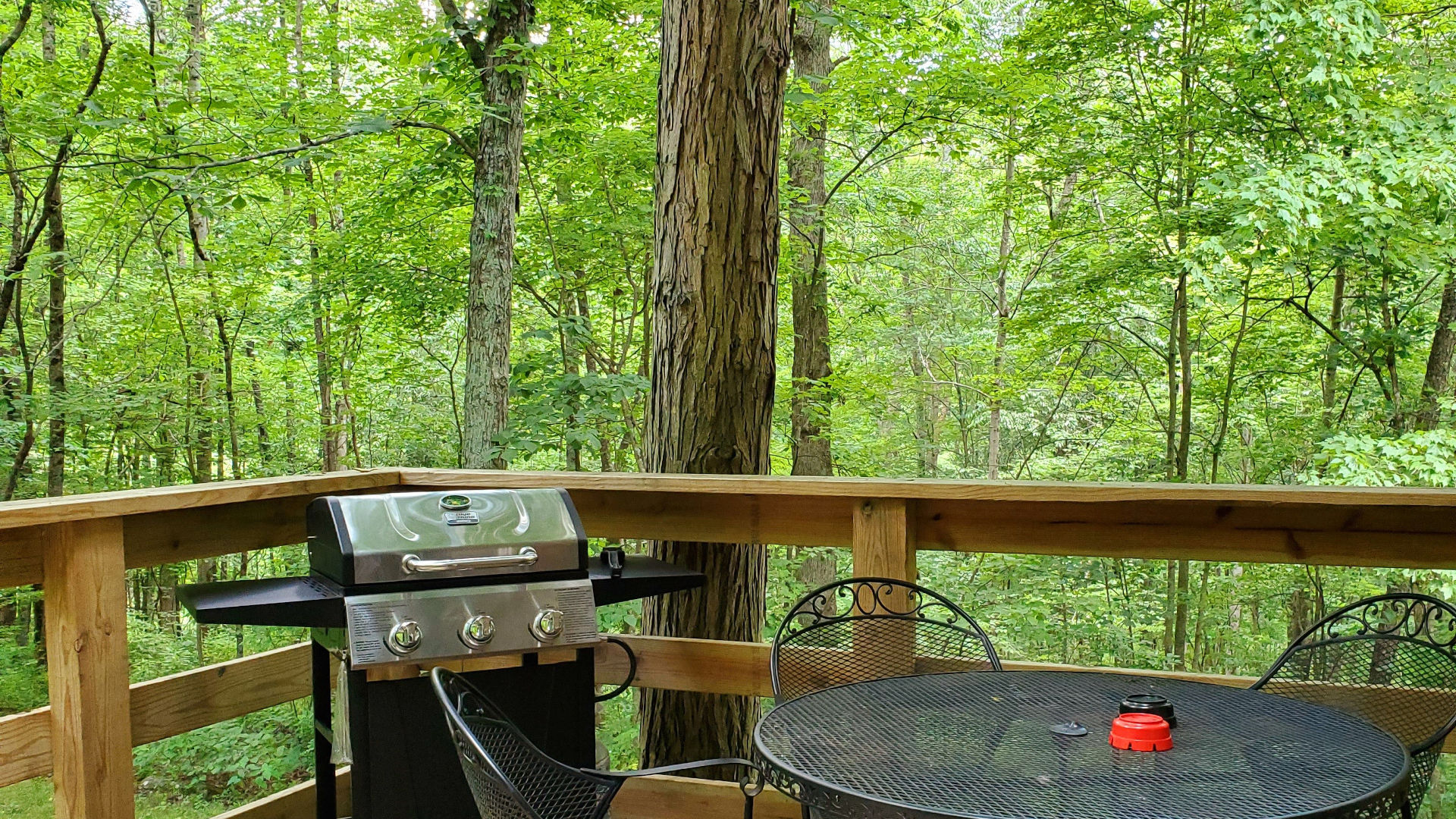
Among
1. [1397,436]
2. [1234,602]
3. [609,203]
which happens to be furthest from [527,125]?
[1234,602]

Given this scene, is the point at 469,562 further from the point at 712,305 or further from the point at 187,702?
the point at 712,305

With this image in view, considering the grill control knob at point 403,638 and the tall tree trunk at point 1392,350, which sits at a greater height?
the tall tree trunk at point 1392,350

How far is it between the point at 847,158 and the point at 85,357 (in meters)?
6.89

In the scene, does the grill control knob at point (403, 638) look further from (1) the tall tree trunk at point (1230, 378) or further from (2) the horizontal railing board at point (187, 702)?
(1) the tall tree trunk at point (1230, 378)

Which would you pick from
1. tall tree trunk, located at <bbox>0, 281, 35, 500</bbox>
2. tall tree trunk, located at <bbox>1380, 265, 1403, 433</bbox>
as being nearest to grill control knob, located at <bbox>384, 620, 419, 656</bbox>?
tall tree trunk, located at <bbox>0, 281, 35, 500</bbox>

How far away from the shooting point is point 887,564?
2176 mm

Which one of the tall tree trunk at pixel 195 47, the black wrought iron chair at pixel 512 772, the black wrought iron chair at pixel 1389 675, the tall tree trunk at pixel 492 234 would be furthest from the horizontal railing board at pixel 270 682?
the tall tree trunk at pixel 195 47

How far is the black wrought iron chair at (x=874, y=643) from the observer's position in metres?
2.11

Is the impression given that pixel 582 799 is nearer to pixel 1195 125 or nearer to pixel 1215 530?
pixel 1215 530

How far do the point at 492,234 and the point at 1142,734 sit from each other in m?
5.21

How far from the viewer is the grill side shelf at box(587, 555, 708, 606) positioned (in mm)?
2062

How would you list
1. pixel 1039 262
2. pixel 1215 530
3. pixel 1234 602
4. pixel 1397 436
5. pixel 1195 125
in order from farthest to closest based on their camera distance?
1. pixel 1039 262
2. pixel 1234 602
3. pixel 1195 125
4. pixel 1397 436
5. pixel 1215 530

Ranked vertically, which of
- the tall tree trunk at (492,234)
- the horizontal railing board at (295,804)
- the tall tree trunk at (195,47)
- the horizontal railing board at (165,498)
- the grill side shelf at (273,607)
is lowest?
the horizontal railing board at (295,804)

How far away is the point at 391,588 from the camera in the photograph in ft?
5.91
